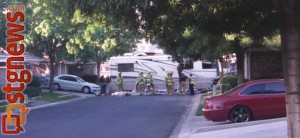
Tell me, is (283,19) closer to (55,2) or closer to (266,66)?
(55,2)

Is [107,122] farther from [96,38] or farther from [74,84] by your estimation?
[74,84]

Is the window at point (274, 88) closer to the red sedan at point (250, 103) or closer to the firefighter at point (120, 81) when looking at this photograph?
the red sedan at point (250, 103)

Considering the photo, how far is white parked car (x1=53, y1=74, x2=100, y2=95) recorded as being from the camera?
1641 inches

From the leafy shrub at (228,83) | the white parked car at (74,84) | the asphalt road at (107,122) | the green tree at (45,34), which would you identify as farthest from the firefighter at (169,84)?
the asphalt road at (107,122)

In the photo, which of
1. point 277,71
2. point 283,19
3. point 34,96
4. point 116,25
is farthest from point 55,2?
point 34,96

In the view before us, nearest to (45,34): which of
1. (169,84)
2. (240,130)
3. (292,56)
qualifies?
(169,84)

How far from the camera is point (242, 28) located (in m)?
8.99

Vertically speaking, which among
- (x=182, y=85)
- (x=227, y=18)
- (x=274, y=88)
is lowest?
(x=182, y=85)

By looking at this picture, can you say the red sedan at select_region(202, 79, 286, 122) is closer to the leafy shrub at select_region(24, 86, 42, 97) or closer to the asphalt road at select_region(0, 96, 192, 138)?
the asphalt road at select_region(0, 96, 192, 138)

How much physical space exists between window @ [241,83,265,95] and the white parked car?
24.8m

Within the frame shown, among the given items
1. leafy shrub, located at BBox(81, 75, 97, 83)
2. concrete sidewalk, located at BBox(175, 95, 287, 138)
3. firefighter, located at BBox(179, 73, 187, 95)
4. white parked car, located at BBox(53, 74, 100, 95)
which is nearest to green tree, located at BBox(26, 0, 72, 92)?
white parked car, located at BBox(53, 74, 100, 95)

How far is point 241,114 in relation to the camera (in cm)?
1730

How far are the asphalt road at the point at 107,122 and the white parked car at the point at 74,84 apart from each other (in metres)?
16.0

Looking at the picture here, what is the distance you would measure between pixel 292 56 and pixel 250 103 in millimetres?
10257
